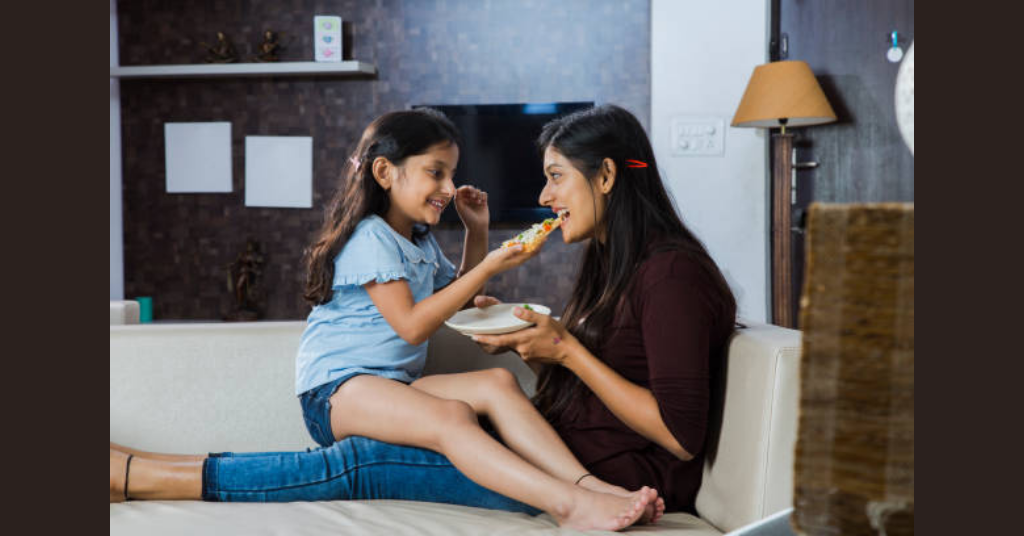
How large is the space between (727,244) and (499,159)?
1135 mm

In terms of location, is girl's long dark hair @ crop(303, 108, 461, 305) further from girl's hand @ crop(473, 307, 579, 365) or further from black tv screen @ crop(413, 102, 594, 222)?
black tv screen @ crop(413, 102, 594, 222)

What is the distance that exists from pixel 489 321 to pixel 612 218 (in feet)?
0.98

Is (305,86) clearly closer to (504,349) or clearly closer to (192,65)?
(192,65)

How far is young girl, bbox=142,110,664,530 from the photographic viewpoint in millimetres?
1191

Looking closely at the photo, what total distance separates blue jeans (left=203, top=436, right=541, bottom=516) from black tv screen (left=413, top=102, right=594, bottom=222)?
2.40 metres

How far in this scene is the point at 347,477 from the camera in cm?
128

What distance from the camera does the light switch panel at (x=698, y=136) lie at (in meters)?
3.44

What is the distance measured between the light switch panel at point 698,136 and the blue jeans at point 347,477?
2499mm

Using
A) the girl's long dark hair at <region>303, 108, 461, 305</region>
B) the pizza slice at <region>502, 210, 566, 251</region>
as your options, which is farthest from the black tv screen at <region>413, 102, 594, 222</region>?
the pizza slice at <region>502, 210, 566, 251</region>

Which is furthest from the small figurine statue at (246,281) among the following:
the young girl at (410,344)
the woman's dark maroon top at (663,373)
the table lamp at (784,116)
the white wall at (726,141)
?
the woman's dark maroon top at (663,373)

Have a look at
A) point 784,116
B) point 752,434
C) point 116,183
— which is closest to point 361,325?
point 752,434

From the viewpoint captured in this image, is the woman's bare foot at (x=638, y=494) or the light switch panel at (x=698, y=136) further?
the light switch panel at (x=698, y=136)

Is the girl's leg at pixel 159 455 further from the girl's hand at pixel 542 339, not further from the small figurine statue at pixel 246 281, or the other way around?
the small figurine statue at pixel 246 281

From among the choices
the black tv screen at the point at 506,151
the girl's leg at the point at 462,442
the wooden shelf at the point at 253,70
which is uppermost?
the wooden shelf at the point at 253,70
